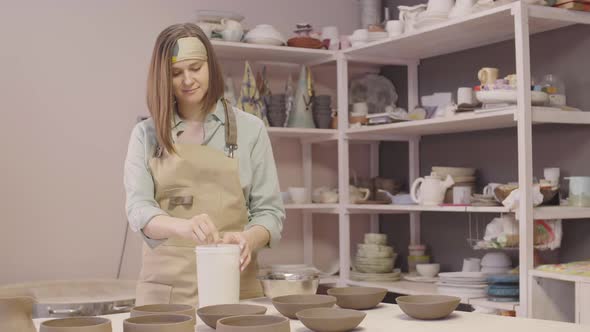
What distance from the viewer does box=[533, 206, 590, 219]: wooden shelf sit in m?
3.10

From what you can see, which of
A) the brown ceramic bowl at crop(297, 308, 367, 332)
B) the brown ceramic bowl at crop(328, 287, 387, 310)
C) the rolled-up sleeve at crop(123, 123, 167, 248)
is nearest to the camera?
the brown ceramic bowl at crop(297, 308, 367, 332)

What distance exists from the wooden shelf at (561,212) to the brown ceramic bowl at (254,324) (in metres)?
1.91

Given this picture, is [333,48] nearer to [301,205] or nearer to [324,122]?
[324,122]

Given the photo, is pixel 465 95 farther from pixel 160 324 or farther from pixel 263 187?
pixel 160 324

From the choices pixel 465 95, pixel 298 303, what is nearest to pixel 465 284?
pixel 465 95

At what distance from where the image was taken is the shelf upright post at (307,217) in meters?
4.53

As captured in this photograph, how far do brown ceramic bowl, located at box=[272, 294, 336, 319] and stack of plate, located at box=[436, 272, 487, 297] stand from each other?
193cm

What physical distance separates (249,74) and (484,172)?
128 centimetres

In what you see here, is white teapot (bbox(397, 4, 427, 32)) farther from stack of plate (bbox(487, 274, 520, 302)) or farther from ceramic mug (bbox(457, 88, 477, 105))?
stack of plate (bbox(487, 274, 520, 302))

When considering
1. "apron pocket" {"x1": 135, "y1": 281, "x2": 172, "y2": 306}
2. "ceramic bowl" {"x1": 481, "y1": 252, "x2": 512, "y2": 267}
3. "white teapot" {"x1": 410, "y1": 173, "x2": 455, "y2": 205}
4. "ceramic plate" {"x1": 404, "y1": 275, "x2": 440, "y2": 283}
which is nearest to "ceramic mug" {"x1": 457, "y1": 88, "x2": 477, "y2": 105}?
"white teapot" {"x1": 410, "y1": 173, "x2": 455, "y2": 205}

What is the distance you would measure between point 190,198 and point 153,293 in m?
0.30

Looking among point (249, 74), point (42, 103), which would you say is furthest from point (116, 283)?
point (249, 74)

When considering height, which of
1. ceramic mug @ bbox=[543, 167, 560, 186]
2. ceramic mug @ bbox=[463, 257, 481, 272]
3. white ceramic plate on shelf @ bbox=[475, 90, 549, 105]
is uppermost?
white ceramic plate on shelf @ bbox=[475, 90, 549, 105]

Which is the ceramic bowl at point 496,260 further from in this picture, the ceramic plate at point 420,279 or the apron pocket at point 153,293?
the apron pocket at point 153,293
